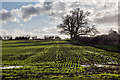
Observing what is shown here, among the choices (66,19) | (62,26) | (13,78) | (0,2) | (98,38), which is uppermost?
(66,19)

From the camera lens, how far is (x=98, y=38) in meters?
18.7

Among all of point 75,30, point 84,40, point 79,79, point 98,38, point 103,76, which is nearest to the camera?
point 79,79

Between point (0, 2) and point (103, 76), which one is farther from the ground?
point (0, 2)

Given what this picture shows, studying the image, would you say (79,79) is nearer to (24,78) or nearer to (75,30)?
(24,78)

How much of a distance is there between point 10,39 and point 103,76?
3484cm

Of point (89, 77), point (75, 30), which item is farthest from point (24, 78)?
point (75, 30)

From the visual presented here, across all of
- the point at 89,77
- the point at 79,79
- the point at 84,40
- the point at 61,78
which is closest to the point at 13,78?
the point at 61,78

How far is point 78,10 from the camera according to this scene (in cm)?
3108

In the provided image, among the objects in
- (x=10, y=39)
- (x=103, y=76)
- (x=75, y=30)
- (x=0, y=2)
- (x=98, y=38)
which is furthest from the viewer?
(x=10, y=39)

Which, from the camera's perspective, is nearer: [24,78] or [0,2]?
[24,78]

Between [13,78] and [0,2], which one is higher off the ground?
[0,2]

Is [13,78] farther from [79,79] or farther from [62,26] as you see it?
[62,26]

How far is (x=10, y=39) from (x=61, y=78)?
34.4m

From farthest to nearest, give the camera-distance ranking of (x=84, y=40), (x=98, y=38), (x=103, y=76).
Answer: (x=84, y=40) < (x=98, y=38) < (x=103, y=76)
